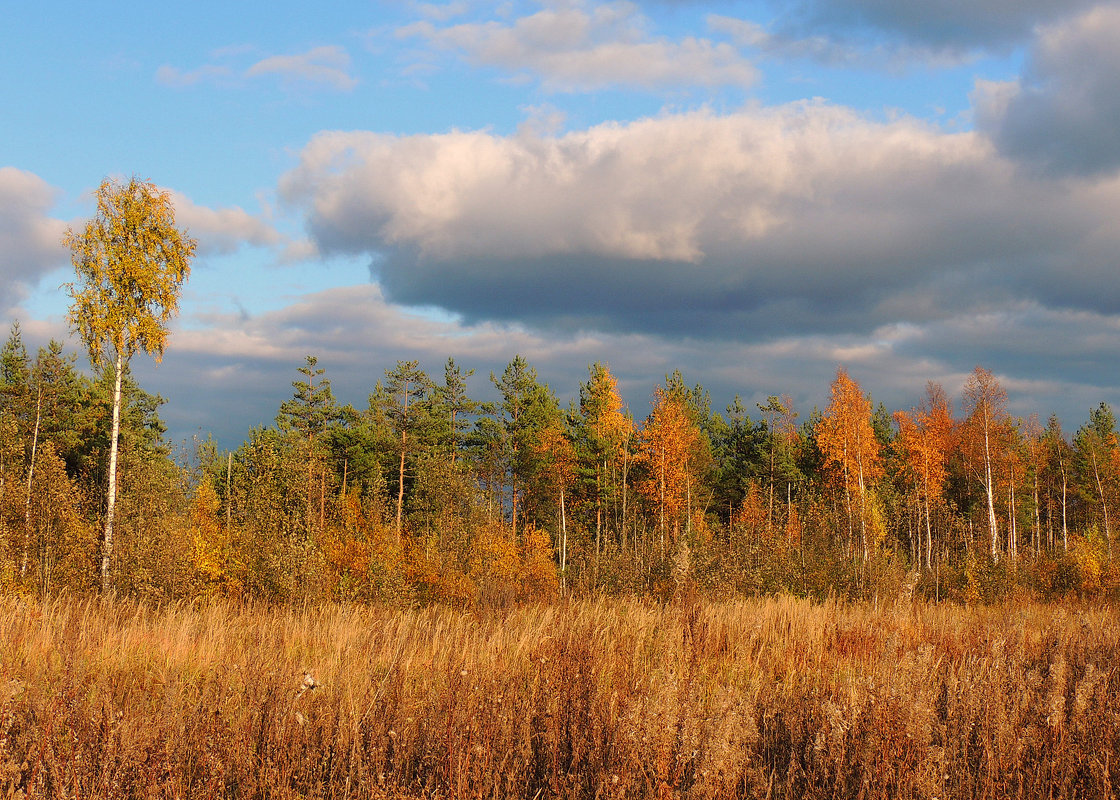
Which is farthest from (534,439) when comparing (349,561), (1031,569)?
(1031,569)

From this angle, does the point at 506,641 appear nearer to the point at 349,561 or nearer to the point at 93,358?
the point at 93,358

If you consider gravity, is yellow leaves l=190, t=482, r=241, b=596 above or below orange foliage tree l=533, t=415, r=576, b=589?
below

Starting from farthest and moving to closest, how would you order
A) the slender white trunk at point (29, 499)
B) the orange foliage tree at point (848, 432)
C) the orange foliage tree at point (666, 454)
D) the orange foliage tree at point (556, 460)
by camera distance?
the orange foliage tree at point (556, 460)
the orange foliage tree at point (666, 454)
the orange foliage tree at point (848, 432)
the slender white trunk at point (29, 499)

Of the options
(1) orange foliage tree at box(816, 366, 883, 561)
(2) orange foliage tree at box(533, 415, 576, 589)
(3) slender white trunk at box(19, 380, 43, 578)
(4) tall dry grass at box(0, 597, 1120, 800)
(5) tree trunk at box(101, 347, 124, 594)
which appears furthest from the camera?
(2) orange foliage tree at box(533, 415, 576, 589)

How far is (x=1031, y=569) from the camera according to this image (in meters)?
31.2

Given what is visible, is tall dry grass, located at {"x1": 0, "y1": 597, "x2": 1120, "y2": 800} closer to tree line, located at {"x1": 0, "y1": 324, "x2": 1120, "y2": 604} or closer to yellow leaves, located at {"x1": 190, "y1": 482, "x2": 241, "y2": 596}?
tree line, located at {"x1": 0, "y1": 324, "x2": 1120, "y2": 604}

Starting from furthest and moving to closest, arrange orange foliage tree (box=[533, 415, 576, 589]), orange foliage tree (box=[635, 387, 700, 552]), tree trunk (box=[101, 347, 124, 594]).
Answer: orange foliage tree (box=[533, 415, 576, 589]) → orange foliage tree (box=[635, 387, 700, 552]) → tree trunk (box=[101, 347, 124, 594])

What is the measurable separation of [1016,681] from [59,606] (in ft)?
36.2

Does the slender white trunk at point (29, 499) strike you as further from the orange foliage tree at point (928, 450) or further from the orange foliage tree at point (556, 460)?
the orange foliage tree at point (928, 450)

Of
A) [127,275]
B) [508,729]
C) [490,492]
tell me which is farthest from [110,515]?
[490,492]

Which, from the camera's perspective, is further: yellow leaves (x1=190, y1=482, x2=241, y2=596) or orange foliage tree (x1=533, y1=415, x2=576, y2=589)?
orange foliage tree (x1=533, y1=415, x2=576, y2=589)

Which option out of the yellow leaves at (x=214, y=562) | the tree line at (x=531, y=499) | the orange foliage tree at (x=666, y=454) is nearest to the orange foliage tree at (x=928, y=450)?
the tree line at (x=531, y=499)

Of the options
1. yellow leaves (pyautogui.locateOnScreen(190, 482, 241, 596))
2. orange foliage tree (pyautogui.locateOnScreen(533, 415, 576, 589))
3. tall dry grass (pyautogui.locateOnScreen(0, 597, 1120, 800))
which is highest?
orange foliage tree (pyautogui.locateOnScreen(533, 415, 576, 589))

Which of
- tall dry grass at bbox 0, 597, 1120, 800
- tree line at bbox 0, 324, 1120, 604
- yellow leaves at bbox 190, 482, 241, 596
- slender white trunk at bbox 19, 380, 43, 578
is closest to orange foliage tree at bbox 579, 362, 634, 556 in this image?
tree line at bbox 0, 324, 1120, 604
